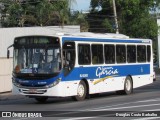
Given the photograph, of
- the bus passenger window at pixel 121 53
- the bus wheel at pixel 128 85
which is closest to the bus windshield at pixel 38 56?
the bus passenger window at pixel 121 53

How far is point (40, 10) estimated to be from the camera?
53.5m

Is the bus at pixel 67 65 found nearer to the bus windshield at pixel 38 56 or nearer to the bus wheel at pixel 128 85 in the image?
the bus windshield at pixel 38 56

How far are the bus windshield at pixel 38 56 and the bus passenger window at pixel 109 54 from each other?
4.03 m

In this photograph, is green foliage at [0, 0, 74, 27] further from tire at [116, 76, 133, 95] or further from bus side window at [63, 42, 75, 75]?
bus side window at [63, 42, 75, 75]

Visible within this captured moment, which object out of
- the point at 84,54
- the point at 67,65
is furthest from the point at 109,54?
the point at 67,65

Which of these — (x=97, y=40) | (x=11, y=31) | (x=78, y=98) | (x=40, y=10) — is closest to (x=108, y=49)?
(x=97, y=40)

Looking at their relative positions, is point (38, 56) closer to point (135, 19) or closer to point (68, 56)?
point (68, 56)

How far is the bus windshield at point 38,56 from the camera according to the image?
22203mm

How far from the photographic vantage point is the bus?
22.2 meters

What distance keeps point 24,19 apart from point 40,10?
2276 millimetres

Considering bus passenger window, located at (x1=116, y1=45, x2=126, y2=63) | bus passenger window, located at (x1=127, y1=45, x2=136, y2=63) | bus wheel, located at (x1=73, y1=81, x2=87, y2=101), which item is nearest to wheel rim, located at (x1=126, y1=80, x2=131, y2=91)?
Answer: bus passenger window, located at (x1=127, y1=45, x2=136, y2=63)

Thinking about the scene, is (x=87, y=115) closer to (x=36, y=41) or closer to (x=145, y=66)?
(x=36, y=41)

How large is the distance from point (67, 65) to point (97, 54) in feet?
8.98

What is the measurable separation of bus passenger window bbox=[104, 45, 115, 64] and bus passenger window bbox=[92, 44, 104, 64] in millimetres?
437
